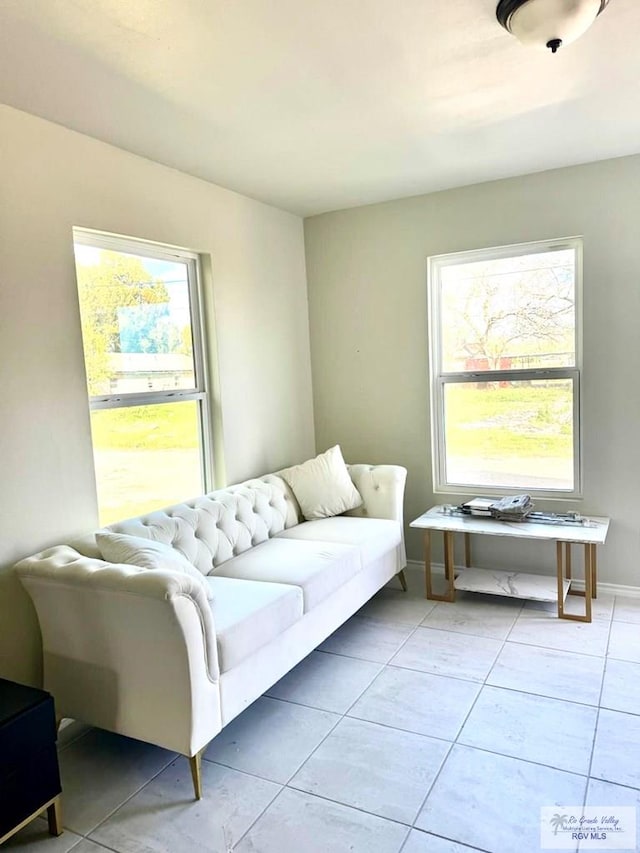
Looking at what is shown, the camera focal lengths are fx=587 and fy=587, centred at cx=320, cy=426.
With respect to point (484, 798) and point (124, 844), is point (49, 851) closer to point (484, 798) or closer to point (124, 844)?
point (124, 844)

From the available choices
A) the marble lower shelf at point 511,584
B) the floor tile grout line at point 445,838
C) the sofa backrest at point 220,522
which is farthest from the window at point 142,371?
the floor tile grout line at point 445,838

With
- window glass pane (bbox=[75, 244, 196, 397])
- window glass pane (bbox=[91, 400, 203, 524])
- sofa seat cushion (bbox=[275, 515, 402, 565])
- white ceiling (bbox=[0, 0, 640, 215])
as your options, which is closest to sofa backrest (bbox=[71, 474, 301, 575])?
sofa seat cushion (bbox=[275, 515, 402, 565])

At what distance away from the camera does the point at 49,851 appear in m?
1.81

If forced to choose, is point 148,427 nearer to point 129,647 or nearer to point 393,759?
point 129,647

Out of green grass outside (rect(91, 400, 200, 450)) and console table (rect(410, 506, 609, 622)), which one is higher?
green grass outside (rect(91, 400, 200, 450))

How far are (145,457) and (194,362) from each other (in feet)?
2.18

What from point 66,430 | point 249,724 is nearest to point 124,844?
point 249,724

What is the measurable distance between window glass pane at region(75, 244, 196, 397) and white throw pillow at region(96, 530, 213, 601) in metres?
0.80

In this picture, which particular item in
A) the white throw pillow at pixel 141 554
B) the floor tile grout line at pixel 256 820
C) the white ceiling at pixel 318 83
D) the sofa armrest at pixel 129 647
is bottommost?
the floor tile grout line at pixel 256 820

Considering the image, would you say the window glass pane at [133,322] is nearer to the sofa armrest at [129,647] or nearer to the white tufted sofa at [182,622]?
the white tufted sofa at [182,622]

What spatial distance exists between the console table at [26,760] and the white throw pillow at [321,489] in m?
1.97

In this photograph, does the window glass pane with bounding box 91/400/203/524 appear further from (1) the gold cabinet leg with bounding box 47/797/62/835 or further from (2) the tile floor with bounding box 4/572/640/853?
(1) the gold cabinet leg with bounding box 47/797/62/835

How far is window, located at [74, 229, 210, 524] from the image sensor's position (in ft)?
9.23

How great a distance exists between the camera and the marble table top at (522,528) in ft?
10.4
